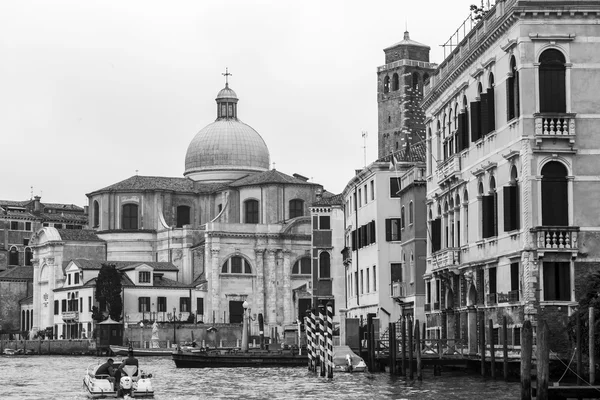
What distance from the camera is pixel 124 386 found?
3625 centimetres

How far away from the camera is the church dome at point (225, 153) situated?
374 feet

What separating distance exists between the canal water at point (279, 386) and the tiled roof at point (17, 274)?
61.9 metres

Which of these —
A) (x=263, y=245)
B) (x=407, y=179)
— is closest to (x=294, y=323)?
(x=263, y=245)

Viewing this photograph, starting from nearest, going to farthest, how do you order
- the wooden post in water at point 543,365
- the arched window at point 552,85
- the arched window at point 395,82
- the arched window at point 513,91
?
the wooden post in water at point 543,365 → the arched window at point 552,85 → the arched window at point 513,91 → the arched window at point 395,82

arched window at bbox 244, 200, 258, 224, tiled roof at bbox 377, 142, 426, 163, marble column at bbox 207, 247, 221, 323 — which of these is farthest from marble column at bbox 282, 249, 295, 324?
tiled roof at bbox 377, 142, 426, 163

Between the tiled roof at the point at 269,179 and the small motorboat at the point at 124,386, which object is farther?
the tiled roof at the point at 269,179

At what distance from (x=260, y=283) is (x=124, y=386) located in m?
69.2

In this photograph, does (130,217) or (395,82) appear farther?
(130,217)

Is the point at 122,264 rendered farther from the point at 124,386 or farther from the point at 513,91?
the point at 513,91

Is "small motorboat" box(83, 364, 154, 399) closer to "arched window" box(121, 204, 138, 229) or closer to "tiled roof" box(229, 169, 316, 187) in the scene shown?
"tiled roof" box(229, 169, 316, 187)

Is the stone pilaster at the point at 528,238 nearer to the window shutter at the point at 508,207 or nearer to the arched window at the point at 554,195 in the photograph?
the arched window at the point at 554,195

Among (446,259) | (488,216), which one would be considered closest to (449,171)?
(446,259)

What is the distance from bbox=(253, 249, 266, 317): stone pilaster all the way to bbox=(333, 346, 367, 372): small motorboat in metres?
55.2

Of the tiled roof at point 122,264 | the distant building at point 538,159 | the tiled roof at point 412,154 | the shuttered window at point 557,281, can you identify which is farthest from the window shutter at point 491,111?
the tiled roof at point 122,264
